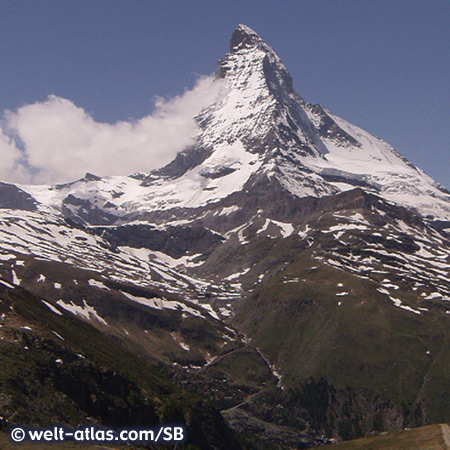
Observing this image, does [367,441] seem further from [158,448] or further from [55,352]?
[55,352]

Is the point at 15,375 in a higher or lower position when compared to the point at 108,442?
higher

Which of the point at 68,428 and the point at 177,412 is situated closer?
the point at 68,428

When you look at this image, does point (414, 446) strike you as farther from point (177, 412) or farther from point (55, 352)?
point (55, 352)

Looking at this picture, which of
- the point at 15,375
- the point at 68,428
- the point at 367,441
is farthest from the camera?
the point at 367,441

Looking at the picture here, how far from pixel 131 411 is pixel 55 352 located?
76.6 ft

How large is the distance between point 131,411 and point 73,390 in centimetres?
1933

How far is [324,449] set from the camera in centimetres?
17238

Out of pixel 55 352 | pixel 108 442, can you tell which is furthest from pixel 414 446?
pixel 55 352

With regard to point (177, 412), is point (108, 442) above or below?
below

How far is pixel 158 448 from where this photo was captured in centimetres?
13875

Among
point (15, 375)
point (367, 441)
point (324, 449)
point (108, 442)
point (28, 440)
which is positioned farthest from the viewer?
point (324, 449)

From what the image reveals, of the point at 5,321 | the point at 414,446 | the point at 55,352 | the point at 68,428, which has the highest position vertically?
the point at 5,321

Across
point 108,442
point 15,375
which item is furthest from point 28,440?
point 15,375

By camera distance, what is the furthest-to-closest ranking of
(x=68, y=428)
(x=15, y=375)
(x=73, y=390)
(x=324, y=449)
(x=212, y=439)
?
1. (x=212, y=439)
2. (x=324, y=449)
3. (x=73, y=390)
4. (x=15, y=375)
5. (x=68, y=428)
